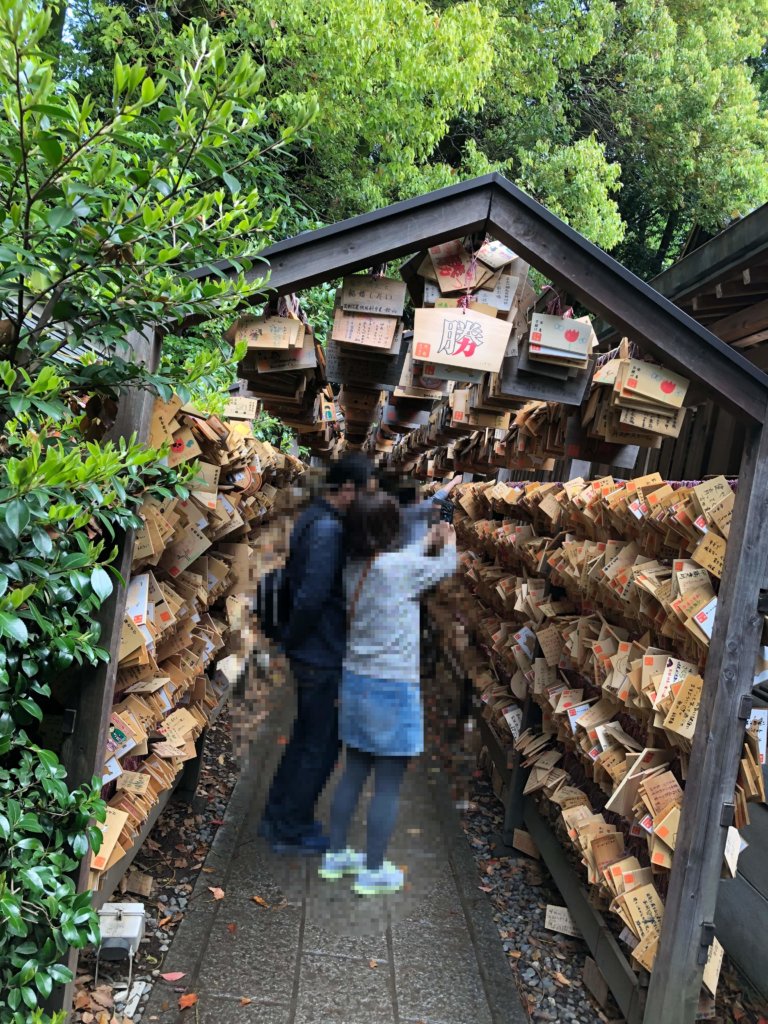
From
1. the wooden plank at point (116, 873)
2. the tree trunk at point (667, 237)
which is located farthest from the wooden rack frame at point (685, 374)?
the tree trunk at point (667, 237)

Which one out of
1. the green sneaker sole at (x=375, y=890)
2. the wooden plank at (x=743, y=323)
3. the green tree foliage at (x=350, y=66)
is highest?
the green tree foliage at (x=350, y=66)

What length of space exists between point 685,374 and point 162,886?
13.2ft

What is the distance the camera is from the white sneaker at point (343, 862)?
4.07 m

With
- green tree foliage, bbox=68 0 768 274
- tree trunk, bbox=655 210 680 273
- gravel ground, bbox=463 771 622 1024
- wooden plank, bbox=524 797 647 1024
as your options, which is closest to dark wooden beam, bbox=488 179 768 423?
wooden plank, bbox=524 797 647 1024

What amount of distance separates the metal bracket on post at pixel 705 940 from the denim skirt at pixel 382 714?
4.68 ft

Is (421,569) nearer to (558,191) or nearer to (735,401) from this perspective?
(735,401)

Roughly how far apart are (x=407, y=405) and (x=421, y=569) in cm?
285

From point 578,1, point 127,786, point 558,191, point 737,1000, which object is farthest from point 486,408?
point 578,1

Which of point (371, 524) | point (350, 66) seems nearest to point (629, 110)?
point (350, 66)

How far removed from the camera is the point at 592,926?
13.6ft

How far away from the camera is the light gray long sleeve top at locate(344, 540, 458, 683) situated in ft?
12.0

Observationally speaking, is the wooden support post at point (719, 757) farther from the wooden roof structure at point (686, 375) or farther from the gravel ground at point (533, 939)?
the gravel ground at point (533, 939)

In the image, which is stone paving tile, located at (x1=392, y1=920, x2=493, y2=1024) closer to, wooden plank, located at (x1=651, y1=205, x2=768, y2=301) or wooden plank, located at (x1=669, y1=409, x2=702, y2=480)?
wooden plank, located at (x1=669, y1=409, x2=702, y2=480)

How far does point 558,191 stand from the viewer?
554 inches
